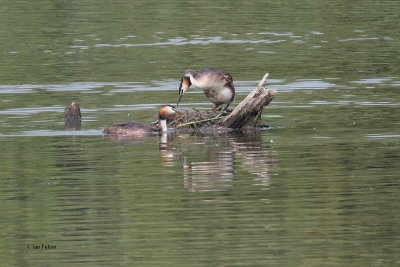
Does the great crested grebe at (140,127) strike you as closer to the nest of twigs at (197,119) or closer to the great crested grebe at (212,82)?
the nest of twigs at (197,119)

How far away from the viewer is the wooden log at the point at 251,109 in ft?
68.3

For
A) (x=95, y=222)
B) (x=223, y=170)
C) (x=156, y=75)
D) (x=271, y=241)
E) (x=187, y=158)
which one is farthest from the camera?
(x=156, y=75)

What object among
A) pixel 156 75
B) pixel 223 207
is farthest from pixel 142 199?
pixel 156 75

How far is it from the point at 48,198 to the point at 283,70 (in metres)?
17.2

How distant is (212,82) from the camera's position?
2053 centimetres

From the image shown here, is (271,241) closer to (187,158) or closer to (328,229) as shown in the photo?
(328,229)

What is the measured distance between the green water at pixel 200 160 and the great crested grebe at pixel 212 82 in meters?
0.90

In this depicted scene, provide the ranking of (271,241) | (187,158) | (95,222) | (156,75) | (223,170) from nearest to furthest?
(271,241)
(95,222)
(223,170)
(187,158)
(156,75)

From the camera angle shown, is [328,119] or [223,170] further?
[328,119]

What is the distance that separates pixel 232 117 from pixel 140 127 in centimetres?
182

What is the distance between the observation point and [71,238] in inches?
477

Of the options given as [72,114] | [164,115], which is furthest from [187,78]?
[72,114]

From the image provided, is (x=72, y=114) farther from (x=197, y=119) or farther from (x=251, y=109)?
(x=251, y=109)

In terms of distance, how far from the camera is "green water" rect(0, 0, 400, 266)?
11.7 m
